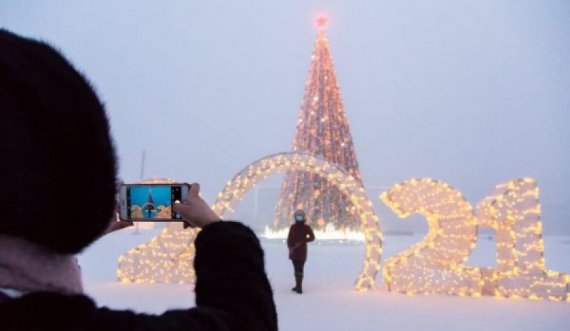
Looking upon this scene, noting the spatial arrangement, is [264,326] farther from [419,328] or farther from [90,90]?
[419,328]

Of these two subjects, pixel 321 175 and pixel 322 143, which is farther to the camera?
pixel 322 143

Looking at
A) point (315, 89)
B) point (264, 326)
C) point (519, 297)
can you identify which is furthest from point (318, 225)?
point (264, 326)

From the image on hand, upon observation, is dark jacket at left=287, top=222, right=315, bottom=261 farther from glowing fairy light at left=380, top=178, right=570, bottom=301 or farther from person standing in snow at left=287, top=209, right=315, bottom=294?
glowing fairy light at left=380, top=178, right=570, bottom=301

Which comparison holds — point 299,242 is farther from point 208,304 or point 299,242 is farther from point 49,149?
point 49,149

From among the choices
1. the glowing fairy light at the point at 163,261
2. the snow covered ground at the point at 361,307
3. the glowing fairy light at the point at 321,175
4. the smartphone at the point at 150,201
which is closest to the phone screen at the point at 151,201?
the smartphone at the point at 150,201

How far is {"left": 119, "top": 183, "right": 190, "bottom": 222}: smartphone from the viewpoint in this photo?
50.2 inches

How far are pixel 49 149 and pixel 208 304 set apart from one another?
352mm

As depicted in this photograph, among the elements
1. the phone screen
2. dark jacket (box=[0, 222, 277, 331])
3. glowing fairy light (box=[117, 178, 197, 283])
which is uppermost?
the phone screen

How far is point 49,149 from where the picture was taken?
65cm

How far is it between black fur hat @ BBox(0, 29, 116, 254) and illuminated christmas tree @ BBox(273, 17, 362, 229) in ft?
43.2

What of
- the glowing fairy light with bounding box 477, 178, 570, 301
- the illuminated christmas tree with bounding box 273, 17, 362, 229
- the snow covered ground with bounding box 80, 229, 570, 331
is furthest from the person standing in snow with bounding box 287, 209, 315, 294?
the illuminated christmas tree with bounding box 273, 17, 362, 229

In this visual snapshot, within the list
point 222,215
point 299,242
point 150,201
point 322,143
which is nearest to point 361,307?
point 299,242

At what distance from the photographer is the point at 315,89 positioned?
14.2 metres

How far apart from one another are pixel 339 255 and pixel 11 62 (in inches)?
470
